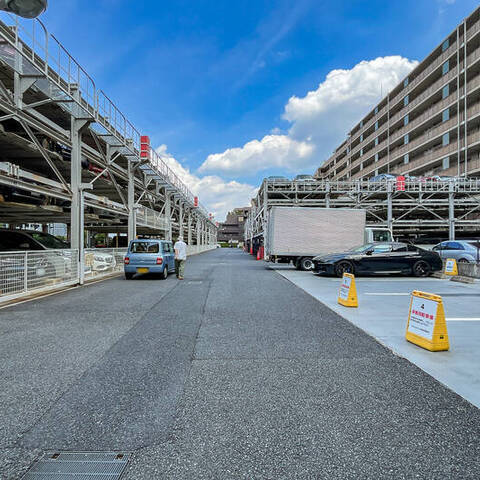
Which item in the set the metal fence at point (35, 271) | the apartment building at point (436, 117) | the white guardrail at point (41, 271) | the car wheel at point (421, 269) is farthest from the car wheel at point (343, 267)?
the apartment building at point (436, 117)

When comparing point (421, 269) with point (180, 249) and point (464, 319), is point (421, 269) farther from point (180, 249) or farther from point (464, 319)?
point (180, 249)

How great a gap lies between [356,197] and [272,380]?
25.9 meters

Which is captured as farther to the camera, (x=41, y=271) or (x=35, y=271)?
(x=41, y=271)

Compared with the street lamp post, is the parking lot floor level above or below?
below

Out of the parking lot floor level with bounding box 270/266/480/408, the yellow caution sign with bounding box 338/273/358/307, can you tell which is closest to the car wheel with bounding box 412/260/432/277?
the parking lot floor level with bounding box 270/266/480/408

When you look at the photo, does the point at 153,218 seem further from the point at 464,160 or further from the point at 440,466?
the point at 464,160

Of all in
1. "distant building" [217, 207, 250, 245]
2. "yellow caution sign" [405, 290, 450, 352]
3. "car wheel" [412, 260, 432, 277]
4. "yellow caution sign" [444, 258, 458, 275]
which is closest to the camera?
"yellow caution sign" [405, 290, 450, 352]

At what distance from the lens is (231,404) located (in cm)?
276

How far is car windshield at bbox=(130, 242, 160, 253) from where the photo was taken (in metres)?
12.1

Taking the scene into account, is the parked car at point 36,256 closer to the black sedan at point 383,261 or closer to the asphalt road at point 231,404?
the asphalt road at point 231,404

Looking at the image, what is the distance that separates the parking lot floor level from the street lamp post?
6272 millimetres

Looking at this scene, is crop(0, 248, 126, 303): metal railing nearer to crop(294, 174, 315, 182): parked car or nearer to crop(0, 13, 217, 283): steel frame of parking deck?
crop(0, 13, 217, 283): steel frame of parking deck

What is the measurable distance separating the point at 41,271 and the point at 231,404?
26.7ft

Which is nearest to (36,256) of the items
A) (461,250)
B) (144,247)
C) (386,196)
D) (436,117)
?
(144,247)
